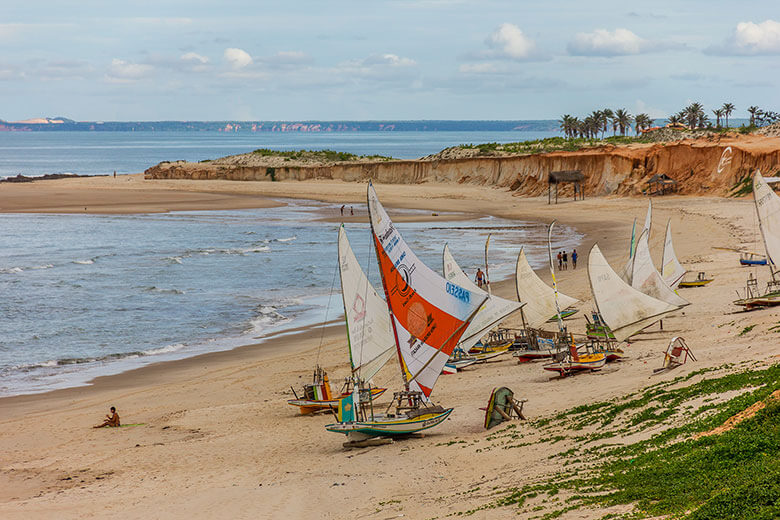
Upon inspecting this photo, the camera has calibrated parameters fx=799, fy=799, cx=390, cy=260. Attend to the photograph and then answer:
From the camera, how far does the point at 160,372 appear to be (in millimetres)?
30703

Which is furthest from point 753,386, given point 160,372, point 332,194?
point 332,194

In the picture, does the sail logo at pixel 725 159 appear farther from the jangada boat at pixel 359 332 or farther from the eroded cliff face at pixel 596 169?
the jangada boat at pixel 359 332

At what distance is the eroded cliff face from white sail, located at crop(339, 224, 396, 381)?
2334 inches

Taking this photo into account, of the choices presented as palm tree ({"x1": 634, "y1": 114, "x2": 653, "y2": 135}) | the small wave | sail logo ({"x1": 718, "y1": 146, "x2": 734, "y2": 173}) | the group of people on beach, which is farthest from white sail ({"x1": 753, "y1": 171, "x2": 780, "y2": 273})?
palm tree ({"x1": 634, "y1": 114, "x2": 653, "y2": 135})

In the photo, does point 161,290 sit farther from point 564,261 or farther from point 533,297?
point 564,261

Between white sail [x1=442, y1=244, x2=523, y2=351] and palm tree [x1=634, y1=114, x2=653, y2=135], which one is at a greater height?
palm tree [x1=634, y1=114, x2=653, y2=135]

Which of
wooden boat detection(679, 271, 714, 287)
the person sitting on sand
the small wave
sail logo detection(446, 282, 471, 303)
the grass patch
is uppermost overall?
sail logo detection(446, 282, 471, 303)

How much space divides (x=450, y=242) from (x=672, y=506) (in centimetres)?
5164

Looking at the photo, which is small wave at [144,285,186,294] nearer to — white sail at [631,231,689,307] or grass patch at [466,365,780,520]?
white sail at [631,231,689,307]

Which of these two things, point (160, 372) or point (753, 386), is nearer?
point (753, 386)

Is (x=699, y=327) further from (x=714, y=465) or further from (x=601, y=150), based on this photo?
(x=601, y=150)

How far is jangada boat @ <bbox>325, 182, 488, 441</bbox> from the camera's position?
20.4 meters

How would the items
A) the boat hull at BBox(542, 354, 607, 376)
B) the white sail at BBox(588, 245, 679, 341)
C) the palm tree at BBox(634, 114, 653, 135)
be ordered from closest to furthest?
the boat hull at BBox(542, 354, 607, 376), the white sail at BBox(588, 245, 679, 341), the palm tree at BBox(634, 114, 653, 135)

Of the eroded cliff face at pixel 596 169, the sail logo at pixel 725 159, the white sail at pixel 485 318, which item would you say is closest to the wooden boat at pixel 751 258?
the white sail at pixel 485 318
